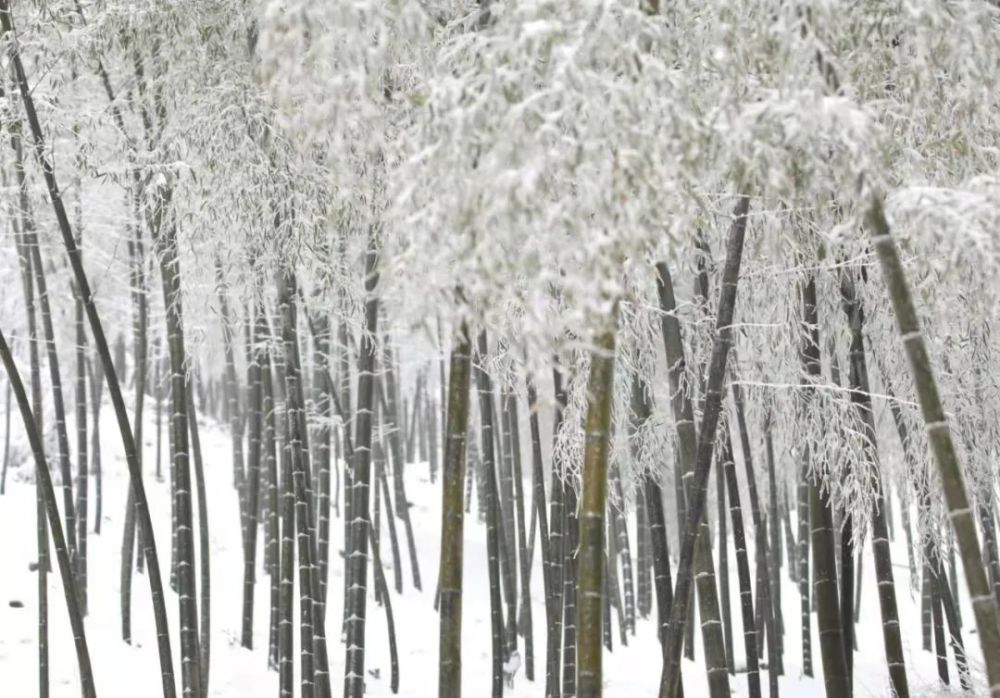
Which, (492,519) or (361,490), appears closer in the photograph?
(361,490)

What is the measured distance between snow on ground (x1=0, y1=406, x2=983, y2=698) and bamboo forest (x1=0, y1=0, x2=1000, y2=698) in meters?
0.06

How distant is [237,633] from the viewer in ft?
31.8

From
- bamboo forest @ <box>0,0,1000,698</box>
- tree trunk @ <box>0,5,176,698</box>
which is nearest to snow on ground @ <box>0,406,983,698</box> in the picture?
bamboo forest @ <box>0,0,1000,698</box>

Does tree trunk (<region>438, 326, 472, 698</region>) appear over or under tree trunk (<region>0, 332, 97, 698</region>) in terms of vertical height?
under

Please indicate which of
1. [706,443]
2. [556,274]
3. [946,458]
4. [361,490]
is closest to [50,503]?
[361,490]

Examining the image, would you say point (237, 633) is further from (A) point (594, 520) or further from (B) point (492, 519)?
(A) point (594, 520)

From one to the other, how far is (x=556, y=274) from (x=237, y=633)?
787cm

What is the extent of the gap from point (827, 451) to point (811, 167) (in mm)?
2799

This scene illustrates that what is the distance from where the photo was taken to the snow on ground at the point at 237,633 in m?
8.18

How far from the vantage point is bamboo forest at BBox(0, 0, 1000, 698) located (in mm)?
2793

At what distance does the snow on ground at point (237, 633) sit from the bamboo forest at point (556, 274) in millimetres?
56

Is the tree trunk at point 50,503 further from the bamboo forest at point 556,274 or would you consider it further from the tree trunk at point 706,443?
the tree trunk at point 706,443

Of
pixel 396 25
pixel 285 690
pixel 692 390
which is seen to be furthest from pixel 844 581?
pixel 396 25

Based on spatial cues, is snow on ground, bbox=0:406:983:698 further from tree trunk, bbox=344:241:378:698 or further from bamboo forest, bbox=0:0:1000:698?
tree trunk, bbox=344:241:378:698
